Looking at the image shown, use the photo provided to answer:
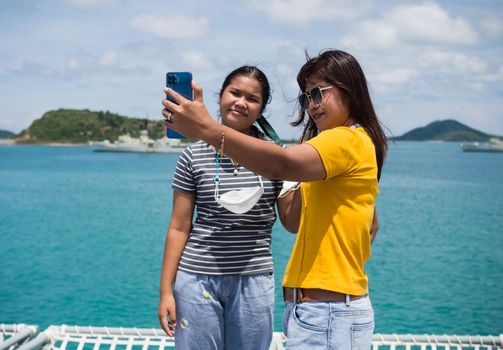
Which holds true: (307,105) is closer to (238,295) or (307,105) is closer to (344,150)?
(344,150)

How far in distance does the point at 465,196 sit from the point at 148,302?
2826cm

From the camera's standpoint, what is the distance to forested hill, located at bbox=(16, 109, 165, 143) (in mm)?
129625

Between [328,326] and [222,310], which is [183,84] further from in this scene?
[222,310]

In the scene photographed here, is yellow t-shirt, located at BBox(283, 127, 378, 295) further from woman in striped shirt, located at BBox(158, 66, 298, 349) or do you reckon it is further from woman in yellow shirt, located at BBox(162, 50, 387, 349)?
woman in striped shirt, located at BBox(158, 66, 298, 349)

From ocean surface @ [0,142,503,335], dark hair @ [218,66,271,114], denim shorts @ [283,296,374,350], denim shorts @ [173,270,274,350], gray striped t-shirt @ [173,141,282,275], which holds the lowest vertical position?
ocean surface @ [0,142,503,335]

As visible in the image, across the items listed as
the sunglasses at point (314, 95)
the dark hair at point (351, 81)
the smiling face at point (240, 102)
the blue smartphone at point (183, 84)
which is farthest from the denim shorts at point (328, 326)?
the smiling face at point (240, 102)

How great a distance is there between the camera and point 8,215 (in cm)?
2611

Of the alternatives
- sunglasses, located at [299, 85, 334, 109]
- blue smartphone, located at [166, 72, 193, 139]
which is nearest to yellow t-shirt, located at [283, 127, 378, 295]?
sunglasses, located at [299, 85, 334, 109]

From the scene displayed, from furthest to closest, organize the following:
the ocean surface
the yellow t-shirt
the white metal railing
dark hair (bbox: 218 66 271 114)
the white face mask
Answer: the ocean surface
the white metal railing
dark hair (bbox: 218 66 271 114)
the white face mask
the yellow t-shirt

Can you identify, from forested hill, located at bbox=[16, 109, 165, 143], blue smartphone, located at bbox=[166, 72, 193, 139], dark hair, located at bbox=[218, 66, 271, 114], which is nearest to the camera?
blue smartphone, located at bbox=[166, 72, 193, 139]

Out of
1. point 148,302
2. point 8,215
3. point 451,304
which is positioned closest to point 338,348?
point 148,302

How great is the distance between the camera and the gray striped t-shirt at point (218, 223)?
2.42 m

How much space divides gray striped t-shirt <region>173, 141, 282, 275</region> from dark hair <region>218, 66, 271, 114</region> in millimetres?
281

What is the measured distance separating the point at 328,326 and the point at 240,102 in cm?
100
